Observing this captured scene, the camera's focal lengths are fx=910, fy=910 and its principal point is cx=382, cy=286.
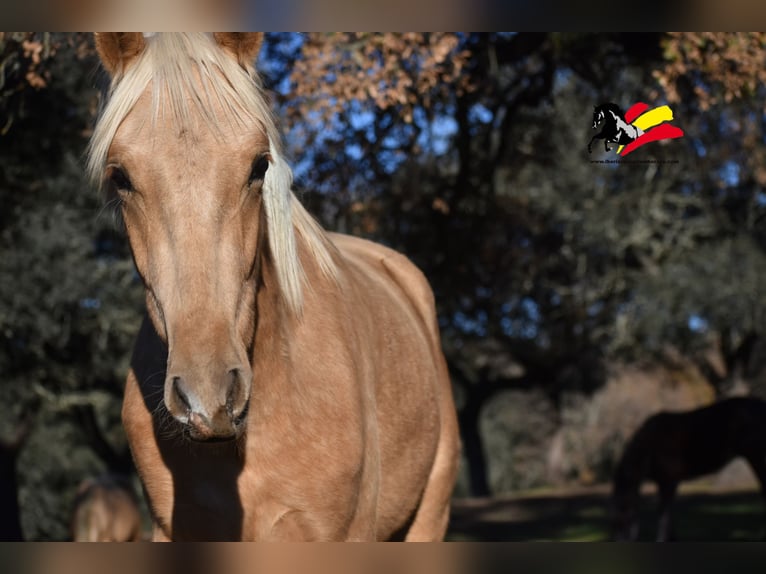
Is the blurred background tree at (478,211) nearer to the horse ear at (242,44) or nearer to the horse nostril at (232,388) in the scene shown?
the horse ear at (242,44)

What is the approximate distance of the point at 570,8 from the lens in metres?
4.26

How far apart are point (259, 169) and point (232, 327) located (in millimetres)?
461

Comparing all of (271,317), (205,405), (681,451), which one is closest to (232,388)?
(205,405)

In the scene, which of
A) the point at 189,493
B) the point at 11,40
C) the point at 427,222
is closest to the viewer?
the point at 189,493

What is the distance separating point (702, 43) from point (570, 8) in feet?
8.00

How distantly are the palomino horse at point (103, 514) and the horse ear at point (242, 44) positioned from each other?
7.92m

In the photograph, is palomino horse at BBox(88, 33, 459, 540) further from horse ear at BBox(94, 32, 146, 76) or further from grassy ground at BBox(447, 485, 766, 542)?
grassy ground at BBox(447, 485, 766, 542)

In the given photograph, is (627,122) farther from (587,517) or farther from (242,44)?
(587,517)

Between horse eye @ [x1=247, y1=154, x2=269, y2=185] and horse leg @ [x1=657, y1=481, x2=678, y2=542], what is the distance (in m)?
10.1

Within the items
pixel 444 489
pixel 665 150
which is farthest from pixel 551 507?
pixel 444 489

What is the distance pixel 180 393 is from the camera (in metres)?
2.07

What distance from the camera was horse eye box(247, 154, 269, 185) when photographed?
7.73 ft

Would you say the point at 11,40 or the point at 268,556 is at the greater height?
the point at 11,40

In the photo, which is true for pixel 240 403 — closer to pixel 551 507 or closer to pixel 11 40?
pixel 11 40
